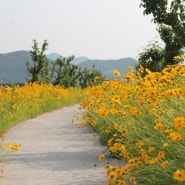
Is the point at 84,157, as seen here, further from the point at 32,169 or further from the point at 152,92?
the point at 152,92

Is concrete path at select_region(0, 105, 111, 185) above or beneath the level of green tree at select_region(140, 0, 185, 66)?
beneath

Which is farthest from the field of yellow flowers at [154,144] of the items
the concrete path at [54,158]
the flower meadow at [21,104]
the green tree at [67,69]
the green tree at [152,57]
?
the green tree at [67,69]

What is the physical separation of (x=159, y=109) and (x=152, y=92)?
1.18 feet

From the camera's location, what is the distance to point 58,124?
501 inches

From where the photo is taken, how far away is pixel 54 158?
714 cm

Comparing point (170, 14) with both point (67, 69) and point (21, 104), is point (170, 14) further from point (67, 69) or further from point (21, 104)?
point (67, 69)

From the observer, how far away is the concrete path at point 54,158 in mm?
5598

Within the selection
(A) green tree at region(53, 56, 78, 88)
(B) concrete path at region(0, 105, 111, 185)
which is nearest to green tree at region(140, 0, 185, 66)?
(B) concrete path at region(0, 105, 111, 185)

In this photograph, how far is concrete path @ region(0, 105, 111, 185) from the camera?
5.60 metres

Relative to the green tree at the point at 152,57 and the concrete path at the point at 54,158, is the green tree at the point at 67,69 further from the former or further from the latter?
the concrete path at the point at 54,158

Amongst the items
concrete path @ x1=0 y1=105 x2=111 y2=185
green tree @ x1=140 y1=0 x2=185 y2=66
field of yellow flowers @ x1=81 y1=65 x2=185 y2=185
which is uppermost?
green tree @ x1=140 y1=0 x2=185 y2=66

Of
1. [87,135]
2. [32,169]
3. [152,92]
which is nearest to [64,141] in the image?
[87,135]

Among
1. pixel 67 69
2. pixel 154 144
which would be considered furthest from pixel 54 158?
pixel 67 69

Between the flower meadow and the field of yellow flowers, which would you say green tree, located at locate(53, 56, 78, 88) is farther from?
the field of yellow flowers
